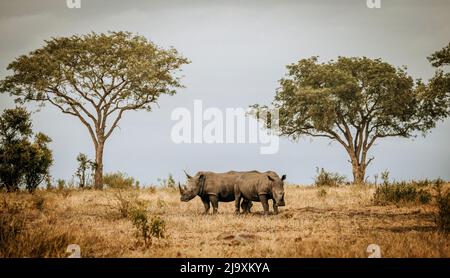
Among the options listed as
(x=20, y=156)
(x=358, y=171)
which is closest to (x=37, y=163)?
(x=20, y=156)

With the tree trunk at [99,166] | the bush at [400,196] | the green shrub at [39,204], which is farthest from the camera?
the tree trunk at [99,166]

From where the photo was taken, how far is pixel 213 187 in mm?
16500

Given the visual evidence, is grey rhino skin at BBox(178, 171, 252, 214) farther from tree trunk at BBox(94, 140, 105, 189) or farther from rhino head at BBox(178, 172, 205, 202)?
tree trunk at BBox(94, 140, 105, 189)

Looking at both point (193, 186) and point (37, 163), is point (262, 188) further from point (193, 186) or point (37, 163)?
point (37, 163)

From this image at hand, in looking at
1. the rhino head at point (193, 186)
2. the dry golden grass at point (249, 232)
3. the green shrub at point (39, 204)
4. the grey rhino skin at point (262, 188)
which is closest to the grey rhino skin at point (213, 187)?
the rhino head at point (193, 186)

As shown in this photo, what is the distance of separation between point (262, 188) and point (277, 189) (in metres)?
0.46

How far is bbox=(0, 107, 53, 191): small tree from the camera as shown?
26.3 m

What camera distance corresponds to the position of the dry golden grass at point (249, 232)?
30.0ft

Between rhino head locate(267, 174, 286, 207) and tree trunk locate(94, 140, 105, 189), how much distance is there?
18.5 m

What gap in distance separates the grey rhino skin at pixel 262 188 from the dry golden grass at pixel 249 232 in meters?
0.50

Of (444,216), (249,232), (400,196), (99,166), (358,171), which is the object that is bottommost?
(249,232)

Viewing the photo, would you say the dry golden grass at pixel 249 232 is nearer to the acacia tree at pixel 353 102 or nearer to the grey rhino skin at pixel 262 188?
the grey rhino skin at pixel 262 188

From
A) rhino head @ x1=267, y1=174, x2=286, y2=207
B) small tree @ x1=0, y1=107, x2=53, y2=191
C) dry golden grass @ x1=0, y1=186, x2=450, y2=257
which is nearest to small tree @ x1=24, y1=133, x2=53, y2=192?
small tree @ x1=0, y1=107, x2=53, y2=191

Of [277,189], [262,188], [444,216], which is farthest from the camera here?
[262,188]
